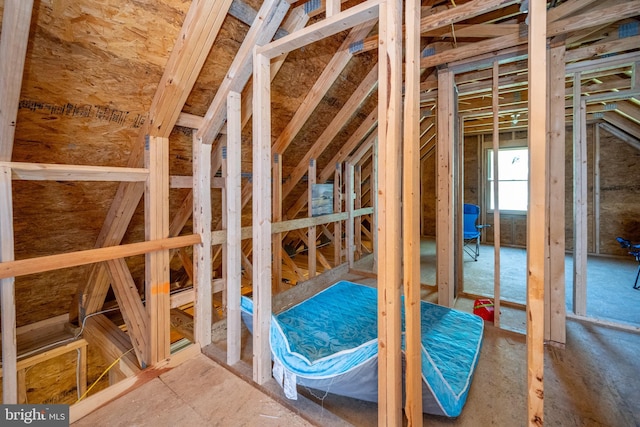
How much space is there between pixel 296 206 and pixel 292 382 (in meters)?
2.93

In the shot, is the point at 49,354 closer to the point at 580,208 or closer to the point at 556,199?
the point at 556,199

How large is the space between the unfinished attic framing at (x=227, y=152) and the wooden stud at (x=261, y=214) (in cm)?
1

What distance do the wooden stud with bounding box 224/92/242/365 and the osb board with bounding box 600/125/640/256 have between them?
264 inches

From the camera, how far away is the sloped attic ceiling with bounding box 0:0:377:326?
56.1 inches

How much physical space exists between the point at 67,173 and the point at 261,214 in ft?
3.93

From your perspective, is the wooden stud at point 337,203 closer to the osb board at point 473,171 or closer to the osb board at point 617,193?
the osb board at point 473,171

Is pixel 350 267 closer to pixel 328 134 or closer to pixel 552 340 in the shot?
pixel 328 134

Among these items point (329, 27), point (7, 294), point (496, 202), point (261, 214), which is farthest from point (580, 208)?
point (7, 294)

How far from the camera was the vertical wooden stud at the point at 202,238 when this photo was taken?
2.24 metres

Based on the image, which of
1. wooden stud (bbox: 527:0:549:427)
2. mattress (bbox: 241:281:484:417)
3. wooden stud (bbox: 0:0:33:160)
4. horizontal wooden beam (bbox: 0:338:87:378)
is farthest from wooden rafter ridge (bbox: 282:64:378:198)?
horizontal wooden beam (bbox: 0:338:87:378)

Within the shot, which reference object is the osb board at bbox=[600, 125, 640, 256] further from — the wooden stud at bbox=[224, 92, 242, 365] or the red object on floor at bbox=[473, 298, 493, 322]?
the wooden stud at bbox=[224, 92, 242, 365]

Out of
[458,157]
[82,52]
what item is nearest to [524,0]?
[458,157]

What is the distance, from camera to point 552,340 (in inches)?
92.0

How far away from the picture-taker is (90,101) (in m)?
1.65
